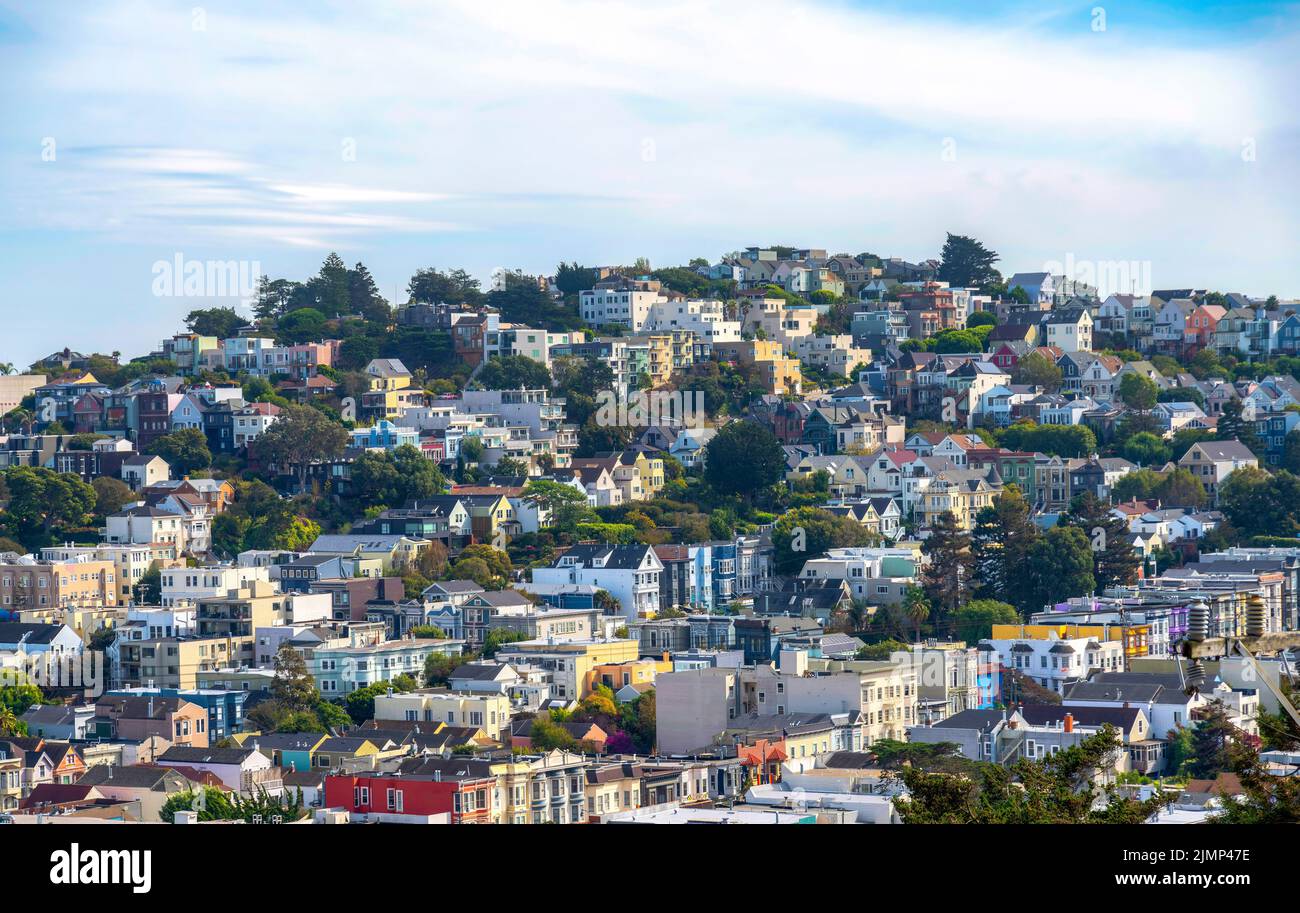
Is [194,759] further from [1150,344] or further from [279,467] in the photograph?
[1150,344]

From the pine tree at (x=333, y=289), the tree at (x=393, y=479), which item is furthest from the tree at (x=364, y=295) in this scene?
the tree at (x=393, y=479)

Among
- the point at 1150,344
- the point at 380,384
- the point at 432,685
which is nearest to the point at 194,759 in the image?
the point at 432,685

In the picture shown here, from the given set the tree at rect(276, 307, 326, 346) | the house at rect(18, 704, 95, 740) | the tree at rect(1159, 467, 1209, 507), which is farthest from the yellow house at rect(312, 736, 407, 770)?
the tree at rect(276, 307, 326, 346)

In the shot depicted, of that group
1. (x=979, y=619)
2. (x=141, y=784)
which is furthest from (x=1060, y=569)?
(x=141, y=784)

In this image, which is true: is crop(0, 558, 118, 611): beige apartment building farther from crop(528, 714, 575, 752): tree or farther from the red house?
the red house

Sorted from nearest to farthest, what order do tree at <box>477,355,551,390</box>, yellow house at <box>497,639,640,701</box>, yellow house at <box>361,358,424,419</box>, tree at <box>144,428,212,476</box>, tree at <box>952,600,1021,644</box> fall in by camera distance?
yellow house at <box>497,639,640,701</box> → tree at <box>952,600,1021,644</box> → tree at <box>144,428,212,476</box> → yellow house at <box>361,358,424,419</box> → tree at <box>477,355,551,390</box>
